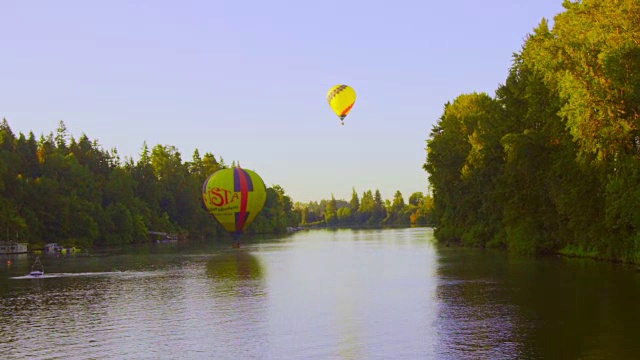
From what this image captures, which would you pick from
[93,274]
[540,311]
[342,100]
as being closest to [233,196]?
[342,100]

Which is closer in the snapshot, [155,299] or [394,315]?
[394,315]

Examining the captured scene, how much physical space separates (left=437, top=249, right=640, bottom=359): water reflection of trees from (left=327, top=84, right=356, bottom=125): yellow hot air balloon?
5201cm

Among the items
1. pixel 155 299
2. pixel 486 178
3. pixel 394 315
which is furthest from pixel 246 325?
pixel 486 178

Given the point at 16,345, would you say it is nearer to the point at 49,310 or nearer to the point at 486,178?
the point at 49,310

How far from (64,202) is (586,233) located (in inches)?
4157

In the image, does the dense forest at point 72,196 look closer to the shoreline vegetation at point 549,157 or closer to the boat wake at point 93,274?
the shoreline vegetation at point 549,157

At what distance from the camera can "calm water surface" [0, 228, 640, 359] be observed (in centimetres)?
3078

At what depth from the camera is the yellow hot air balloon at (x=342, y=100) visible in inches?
4395

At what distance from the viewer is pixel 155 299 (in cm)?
4862

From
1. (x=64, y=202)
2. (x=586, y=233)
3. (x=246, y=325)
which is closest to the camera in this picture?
(x=246, y=325)

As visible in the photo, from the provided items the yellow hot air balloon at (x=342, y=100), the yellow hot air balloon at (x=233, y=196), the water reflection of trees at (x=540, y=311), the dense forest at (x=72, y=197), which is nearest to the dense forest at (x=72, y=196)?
the dense forest at (x=72, y=197)

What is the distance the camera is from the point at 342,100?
366ft

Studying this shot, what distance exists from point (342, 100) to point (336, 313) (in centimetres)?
7310

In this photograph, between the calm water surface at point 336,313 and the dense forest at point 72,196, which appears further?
the dense forest at point 72,196
